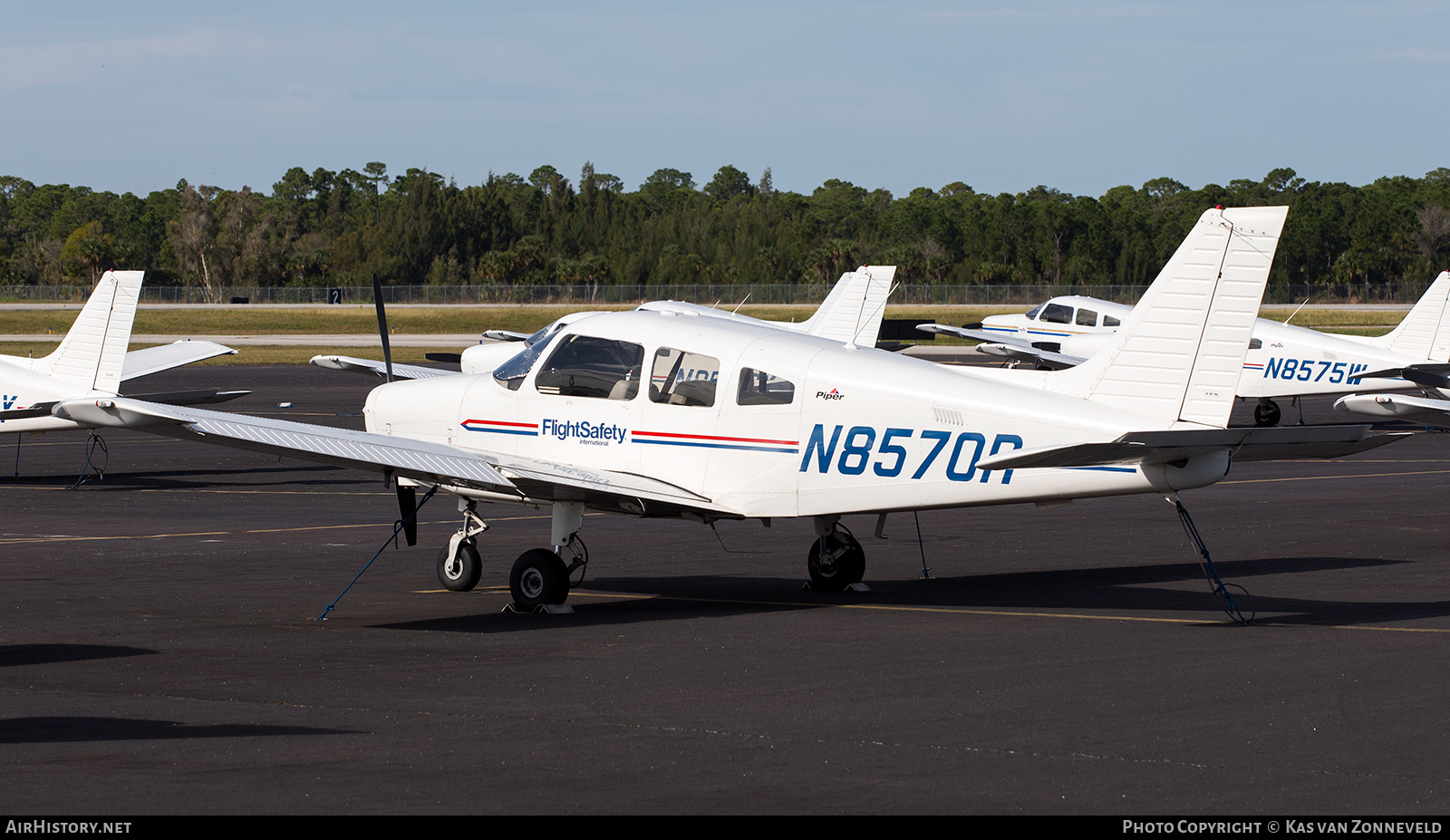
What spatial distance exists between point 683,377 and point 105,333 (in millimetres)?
13261

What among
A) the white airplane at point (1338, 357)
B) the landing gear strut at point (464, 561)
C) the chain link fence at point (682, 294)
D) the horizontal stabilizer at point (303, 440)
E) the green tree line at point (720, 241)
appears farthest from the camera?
the green tree line at point (720, 241)

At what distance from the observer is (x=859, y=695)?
8.70 meters

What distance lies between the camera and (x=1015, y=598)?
40.6ft

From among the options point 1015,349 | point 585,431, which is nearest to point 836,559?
point 585,431

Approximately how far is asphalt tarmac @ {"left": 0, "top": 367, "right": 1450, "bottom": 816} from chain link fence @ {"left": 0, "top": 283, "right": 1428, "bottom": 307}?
95.8m

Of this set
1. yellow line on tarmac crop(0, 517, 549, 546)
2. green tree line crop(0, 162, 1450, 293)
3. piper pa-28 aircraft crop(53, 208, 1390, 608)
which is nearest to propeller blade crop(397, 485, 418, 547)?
piper pa-28 aircraft crop(53, 208, 1390, 608)

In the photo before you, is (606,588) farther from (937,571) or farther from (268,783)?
(268,783)

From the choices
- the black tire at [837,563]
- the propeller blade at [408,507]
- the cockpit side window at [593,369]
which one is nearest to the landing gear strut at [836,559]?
the black tire at [837,563]

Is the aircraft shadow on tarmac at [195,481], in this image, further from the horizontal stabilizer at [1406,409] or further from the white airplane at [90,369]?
the horizontal stabilizer at [1406,409]

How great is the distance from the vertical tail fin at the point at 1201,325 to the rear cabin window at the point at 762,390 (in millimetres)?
2441

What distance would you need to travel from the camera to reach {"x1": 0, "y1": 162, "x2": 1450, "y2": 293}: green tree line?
125625 millimetres

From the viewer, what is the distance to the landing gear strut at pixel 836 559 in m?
12.8

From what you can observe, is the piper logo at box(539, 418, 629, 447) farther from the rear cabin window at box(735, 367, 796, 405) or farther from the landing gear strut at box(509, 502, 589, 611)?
the rear cabin window at box(735, 367, 796, 405)

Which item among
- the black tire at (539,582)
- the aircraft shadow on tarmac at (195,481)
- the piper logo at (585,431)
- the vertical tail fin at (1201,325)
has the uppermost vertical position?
the vertical tail fin at (1201,325)
